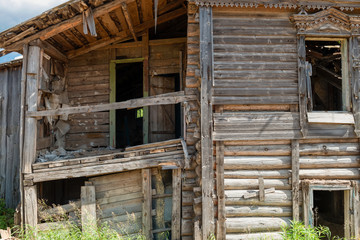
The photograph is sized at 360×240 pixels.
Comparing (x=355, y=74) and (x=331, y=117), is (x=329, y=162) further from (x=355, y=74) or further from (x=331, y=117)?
(x=355, y=74)

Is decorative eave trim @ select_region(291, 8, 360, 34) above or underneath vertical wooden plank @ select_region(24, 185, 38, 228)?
above

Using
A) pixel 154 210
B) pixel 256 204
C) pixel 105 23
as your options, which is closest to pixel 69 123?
pixel 105 23

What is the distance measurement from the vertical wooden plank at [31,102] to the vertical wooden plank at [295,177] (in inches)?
228

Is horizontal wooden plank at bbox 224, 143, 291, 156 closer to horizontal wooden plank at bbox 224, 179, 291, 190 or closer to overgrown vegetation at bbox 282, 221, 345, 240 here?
horizontal wooden plank at bbox 224, 179, 291, 190

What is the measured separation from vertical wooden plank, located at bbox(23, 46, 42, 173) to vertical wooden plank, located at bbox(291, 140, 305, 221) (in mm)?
5789

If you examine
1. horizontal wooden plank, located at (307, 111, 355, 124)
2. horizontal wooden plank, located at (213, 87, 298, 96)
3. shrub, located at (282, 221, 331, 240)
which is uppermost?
horizontal wooden plank, located at (213, 87, 298, 96)

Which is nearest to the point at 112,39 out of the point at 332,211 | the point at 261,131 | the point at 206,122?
the point at 206,122

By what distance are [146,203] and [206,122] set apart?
7.56ft

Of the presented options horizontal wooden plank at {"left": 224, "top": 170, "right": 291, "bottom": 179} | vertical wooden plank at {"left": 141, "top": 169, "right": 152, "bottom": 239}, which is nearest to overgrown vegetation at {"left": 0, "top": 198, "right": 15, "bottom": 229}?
vertical wooden plank at {"left": 141, "top": 169, "right": 152, "bottom": 239}

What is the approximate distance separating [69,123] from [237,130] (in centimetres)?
500

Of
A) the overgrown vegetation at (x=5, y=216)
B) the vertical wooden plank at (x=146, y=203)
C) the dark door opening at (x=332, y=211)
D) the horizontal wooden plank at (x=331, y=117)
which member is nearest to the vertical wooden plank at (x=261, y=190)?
the horizontal wooden plank at (x=331, y=117)

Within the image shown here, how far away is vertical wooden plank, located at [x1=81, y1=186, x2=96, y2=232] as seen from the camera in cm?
578

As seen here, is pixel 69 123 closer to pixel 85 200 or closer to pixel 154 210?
pixel 85 200

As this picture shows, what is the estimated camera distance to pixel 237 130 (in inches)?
225
